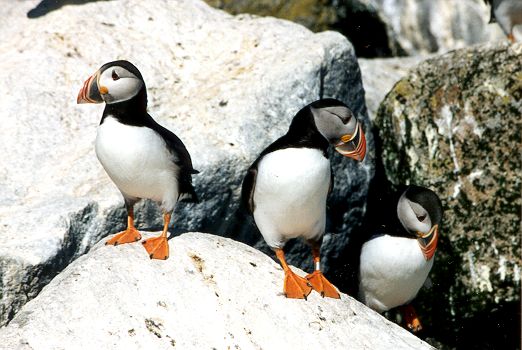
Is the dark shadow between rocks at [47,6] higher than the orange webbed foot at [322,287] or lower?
higher

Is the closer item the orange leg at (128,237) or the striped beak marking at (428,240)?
the orange leg at (128,237)

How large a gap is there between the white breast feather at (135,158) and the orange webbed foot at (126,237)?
0.24 meters

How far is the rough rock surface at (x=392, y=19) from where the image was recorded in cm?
1007

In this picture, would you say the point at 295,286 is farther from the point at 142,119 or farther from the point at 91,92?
the point at 91,92

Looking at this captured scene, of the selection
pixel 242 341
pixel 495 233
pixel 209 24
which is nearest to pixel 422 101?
pixel 495 233

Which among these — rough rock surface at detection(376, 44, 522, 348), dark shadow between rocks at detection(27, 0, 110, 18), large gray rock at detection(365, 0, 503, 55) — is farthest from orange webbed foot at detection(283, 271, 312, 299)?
large gray rock at detection(365, 0, 503, 55)

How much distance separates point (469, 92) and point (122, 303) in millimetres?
3626

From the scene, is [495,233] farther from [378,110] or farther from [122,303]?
[122,303]

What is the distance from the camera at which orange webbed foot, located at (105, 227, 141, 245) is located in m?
5.38

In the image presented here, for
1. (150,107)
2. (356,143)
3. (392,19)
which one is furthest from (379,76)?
(392,19)

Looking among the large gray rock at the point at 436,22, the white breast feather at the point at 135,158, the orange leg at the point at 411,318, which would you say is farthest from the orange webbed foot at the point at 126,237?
the large gray rock at the point at 436,22

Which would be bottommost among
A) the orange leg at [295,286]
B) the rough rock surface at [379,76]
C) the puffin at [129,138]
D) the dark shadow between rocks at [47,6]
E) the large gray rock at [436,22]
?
the large gray rock at [436,22]

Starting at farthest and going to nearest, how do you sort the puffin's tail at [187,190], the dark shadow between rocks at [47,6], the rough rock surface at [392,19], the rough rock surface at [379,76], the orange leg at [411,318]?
the rough rock surface at [392,19], the rough rock surface at [379,76], the dark shadow between rocks at [47,6], the orange leg at [411,318], the puffin's tail at [187,190]

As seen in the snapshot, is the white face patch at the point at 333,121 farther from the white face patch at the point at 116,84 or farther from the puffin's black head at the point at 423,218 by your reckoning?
the white face patch at the point at 116,84
